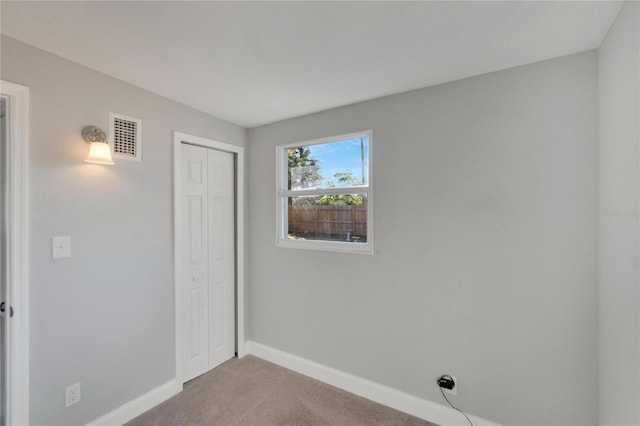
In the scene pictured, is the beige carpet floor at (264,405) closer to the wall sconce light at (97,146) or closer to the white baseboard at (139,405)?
the white baseboard at (139,405)

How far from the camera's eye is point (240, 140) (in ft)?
9.74

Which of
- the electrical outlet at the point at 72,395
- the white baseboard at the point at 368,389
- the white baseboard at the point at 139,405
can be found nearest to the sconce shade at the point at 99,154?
the electrical outlet at the point at 72,395

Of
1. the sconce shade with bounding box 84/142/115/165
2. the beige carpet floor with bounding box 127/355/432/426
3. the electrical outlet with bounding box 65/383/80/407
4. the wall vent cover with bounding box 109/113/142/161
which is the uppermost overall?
the wall vent cover with bounding box 109/113/142/161

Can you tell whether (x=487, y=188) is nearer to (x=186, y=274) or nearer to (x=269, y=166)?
(x=269, y=166)

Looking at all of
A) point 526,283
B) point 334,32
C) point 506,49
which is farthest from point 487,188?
point 334,32

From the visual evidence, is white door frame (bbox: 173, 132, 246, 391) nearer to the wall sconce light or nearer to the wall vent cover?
the wall vent cover

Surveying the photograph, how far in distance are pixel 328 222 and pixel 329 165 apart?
1.72 feet

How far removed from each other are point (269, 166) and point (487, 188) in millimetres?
1948

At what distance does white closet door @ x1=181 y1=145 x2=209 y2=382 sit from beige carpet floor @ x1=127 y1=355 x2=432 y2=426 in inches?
8.9

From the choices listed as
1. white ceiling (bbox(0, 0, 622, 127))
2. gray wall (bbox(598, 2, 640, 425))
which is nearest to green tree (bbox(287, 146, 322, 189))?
white ceiling (bbox(0, 0, 622, 127))

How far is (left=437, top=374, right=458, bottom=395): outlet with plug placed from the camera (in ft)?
6.40

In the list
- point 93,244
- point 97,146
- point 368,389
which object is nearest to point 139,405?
point 93,244

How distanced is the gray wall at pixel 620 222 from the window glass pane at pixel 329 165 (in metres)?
1.43

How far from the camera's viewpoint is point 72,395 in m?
1.74
